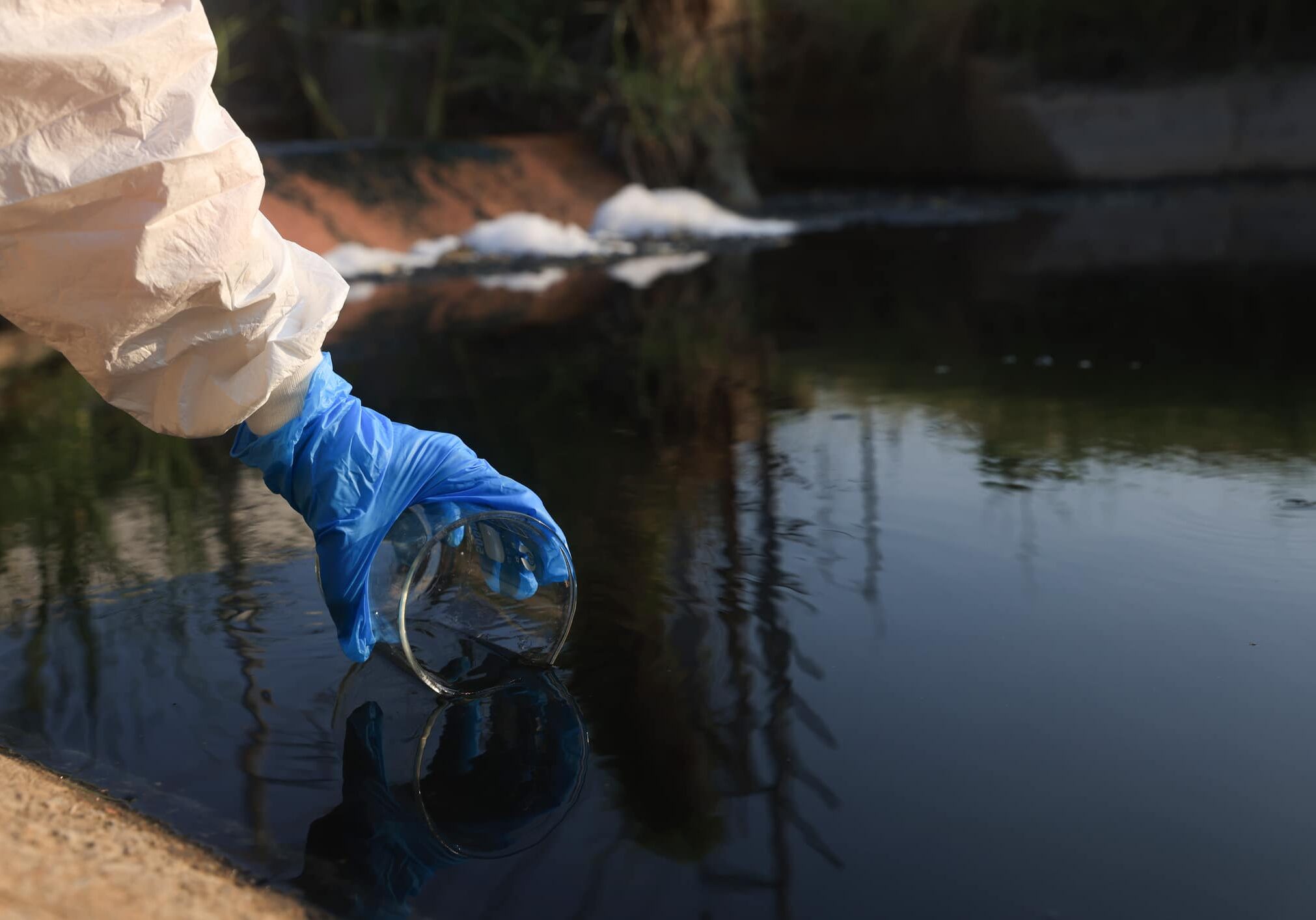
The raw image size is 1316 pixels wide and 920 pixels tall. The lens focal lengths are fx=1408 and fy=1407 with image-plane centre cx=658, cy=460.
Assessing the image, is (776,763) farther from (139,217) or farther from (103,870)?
(139,217)

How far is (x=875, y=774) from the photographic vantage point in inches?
40.6

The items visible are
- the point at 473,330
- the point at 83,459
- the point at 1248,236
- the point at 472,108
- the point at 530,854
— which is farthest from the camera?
the point at 472,108

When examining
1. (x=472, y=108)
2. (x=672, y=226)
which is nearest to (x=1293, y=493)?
(x=672, y=226)

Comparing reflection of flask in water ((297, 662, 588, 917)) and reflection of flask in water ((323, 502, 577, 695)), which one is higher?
reflection of flask in water ((323, 502, 577, 695))

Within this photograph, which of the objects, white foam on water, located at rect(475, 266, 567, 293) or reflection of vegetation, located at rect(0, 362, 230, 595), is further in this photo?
white foam on water, located at rect(475, 266, 567, 293)

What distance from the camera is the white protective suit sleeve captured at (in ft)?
3.29

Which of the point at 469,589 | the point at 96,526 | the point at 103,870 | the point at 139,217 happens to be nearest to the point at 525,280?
the point at 96,526

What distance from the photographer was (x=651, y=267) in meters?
4.09

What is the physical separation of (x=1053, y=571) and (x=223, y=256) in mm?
862

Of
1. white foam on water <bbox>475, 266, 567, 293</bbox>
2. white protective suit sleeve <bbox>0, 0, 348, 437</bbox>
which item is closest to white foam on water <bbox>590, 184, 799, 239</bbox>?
white foam on water <bbox>475, 266, 567, 293</bbox>

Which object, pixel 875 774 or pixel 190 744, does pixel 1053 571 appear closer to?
pixel 875 774

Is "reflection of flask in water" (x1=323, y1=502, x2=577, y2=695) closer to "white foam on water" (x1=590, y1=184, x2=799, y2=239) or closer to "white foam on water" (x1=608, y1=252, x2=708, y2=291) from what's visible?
"white foam on water" (x1=608, y1=252, x2=708, y2=291)

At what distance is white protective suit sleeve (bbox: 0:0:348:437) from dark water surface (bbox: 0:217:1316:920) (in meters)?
0.30

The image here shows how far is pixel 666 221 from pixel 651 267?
28.0 inches
